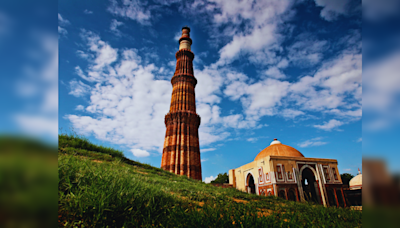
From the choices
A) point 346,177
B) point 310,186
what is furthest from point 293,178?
point 346,177

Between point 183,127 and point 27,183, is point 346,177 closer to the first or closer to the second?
point 183,127

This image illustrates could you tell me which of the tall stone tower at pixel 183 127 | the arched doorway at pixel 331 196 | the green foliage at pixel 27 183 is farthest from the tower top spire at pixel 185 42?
the green foliage at pixel 27 183

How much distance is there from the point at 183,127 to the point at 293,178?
1394 cm

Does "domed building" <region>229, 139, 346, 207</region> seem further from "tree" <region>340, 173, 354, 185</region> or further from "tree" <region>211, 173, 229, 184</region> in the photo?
"tree" <region>340, 173, 354, 185</region>

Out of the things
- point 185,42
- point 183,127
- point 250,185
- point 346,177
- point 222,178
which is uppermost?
point 185,42

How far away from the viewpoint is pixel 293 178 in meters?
17.6

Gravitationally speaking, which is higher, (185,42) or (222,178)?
(185,42)

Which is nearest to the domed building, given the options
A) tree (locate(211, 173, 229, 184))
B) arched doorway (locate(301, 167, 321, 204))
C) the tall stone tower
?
arched doorway (locate(301, 167, 321, 204))

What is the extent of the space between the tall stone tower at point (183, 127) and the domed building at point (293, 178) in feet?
21.5

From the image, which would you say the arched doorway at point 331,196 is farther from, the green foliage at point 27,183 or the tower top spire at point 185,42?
the tower top spire at point 185,42

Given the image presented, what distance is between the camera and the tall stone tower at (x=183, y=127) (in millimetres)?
24109

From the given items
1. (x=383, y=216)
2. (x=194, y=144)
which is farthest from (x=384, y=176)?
(x=194, y=144)

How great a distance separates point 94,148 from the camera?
1209 centimetres

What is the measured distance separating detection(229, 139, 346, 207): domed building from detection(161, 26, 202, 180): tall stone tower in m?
6.55
